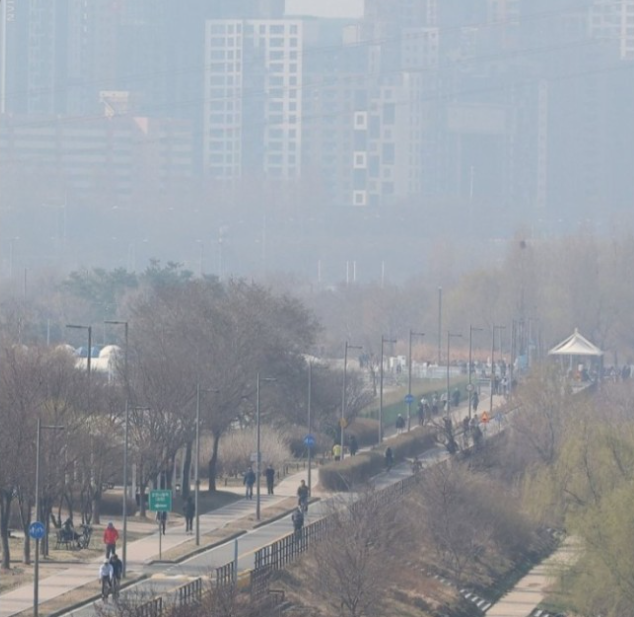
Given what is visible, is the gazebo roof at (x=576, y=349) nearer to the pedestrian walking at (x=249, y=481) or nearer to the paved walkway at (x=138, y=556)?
the paved walkway at (x=138, y=556)

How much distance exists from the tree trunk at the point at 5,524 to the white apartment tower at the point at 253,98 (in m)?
115

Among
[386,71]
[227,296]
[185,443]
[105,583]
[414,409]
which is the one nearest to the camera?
[105,583]

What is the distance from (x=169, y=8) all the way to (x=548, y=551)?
428 feet

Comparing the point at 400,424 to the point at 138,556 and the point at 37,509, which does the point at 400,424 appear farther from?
the point at 37,509

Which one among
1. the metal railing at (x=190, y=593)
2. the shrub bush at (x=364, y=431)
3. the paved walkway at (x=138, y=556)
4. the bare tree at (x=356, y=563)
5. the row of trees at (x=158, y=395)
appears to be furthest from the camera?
the shrub bush at (x=364, y=431)

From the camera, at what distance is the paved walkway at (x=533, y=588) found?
93.7ft

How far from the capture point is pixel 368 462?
Answer: 3784 centimetres

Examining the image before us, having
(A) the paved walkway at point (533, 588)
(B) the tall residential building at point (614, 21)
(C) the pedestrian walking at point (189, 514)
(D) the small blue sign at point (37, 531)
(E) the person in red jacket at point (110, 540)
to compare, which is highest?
(B) the tall residential building at point (614, 21)

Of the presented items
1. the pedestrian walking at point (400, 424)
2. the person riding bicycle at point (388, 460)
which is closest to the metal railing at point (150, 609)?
the person riding bicycle at point (388, 460)

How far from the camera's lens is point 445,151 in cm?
15062

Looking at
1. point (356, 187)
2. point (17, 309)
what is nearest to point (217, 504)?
point (17, 309)

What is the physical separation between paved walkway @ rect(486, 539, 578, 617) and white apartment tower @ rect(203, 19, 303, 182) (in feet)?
363

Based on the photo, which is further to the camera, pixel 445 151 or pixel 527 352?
pixel 445 151

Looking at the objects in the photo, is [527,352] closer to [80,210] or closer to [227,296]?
[227,296]
